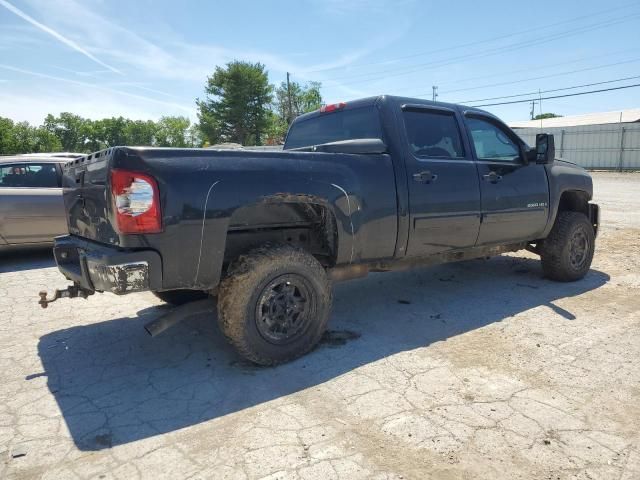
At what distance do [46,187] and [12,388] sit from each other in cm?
477

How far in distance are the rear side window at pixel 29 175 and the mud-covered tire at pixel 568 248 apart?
22.9 feet

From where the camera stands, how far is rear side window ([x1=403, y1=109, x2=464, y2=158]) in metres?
4.13

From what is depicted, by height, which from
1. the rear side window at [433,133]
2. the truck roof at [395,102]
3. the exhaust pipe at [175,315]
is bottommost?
the exhaust pipe at [175,315]

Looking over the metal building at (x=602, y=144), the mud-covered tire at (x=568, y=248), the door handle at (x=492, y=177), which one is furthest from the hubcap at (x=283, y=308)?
the metal building at (x=602, y=144)

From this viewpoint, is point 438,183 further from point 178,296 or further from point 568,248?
point 178,296

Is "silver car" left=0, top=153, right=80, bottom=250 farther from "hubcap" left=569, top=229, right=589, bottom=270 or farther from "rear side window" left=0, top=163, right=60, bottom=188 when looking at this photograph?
"hubcap" left=569, top=229, right=589, bottom=270

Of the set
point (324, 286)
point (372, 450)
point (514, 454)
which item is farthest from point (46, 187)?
point (514, 454)

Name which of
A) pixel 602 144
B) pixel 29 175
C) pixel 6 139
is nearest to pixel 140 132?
pixel 6 139

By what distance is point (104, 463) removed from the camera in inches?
88.2

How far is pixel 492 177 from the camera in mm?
4559

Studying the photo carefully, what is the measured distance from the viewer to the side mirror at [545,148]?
4.86 metres

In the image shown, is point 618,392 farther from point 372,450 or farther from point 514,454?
point 372,450

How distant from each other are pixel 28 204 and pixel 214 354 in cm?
476

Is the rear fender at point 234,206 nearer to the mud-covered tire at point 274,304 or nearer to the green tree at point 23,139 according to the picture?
the mud-covered tire at point 274,304
